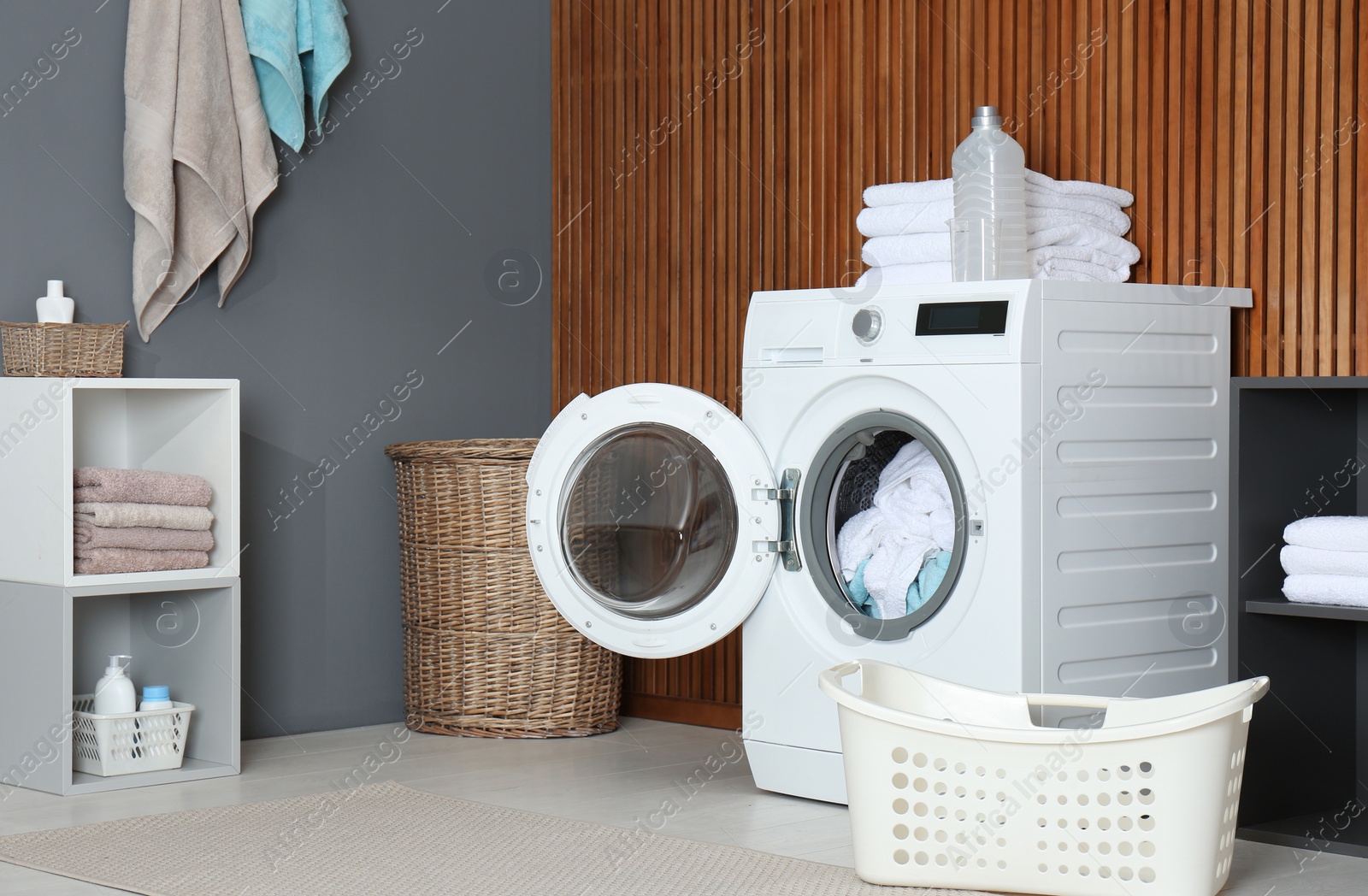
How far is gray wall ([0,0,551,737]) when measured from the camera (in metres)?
3.27

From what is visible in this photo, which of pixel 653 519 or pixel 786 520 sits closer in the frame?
pixel 786 520

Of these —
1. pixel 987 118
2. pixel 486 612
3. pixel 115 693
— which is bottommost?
pixel 115 693

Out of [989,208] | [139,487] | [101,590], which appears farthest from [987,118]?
[101,590]

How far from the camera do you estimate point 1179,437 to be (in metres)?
2.69

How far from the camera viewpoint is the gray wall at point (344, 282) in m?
3.27

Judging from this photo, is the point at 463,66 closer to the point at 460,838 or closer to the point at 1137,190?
the point at 1137,190

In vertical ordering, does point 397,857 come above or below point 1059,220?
below

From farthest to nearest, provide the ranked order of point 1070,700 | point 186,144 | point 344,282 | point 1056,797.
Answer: point 344,282 < point 186,144 < point 1070,700 < point 1056,797

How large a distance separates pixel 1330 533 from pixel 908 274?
0.90 m

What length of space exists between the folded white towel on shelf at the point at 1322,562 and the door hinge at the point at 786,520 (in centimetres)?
84

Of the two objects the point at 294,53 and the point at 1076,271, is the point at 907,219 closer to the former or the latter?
the point at 1076,271

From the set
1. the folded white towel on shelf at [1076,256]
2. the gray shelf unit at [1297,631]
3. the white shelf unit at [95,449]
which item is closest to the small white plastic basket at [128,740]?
the white shelf unit at [95,449]

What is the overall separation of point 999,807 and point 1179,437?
86cm

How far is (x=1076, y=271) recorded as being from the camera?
2850 mm
